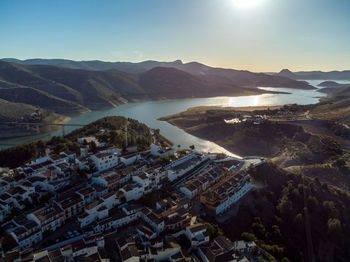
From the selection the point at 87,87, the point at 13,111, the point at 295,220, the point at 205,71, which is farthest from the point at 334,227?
the point at 205,71

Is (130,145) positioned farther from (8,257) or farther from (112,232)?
(8,257)

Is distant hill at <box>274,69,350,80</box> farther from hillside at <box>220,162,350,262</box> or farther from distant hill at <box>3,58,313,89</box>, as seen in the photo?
hillside at <box>220,162,350,262</box>

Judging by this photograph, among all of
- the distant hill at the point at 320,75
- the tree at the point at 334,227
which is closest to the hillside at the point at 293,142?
the tree at the point at 334,227

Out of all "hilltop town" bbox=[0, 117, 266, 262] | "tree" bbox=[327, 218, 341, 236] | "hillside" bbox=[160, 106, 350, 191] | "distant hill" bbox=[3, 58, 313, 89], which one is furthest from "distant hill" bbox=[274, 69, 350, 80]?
"hilltop town" bbox=[0, 117, 266, 262]

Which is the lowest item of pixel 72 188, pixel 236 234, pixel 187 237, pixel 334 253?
pixel 334 253

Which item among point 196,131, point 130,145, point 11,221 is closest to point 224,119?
point 196,131

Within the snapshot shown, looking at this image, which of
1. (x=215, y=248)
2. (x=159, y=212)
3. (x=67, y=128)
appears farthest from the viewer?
(x=67, y=128)

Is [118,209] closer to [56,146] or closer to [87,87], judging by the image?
[56,146]

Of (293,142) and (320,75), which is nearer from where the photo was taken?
(293,142)
